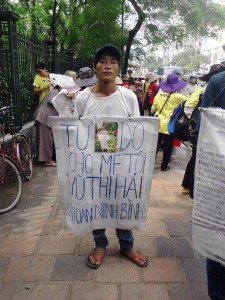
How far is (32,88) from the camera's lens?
21.2 ft

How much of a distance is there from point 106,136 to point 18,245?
1447 mm

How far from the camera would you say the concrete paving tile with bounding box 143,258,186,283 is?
257cm

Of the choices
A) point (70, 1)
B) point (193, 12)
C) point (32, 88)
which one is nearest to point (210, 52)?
point (193, 12)

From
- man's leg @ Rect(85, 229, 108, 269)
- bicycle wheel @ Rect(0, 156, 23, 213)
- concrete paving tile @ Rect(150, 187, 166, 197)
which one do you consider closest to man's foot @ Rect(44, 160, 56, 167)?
A: bicycle wheel @ Rect(0, 156, 23, 213)

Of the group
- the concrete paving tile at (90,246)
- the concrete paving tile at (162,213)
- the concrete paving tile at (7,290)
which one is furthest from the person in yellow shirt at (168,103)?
the concrete paving tile at (7,290)

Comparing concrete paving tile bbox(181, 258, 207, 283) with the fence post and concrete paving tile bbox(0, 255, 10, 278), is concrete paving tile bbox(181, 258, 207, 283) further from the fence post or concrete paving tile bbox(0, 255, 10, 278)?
the fence post

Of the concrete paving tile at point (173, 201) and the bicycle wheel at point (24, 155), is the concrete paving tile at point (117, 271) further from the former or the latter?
the bicycle wheel at point (24, 155)

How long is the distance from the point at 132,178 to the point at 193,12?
15170mm

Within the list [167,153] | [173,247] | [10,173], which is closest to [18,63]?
[10,173]

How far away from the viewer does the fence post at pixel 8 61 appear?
5.17 meters

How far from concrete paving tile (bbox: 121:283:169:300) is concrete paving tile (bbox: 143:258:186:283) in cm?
8

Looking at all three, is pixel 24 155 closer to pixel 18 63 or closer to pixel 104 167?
pixel 18 63

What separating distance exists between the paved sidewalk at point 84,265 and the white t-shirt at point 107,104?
4.09 ft

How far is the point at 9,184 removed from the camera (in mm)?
4227
